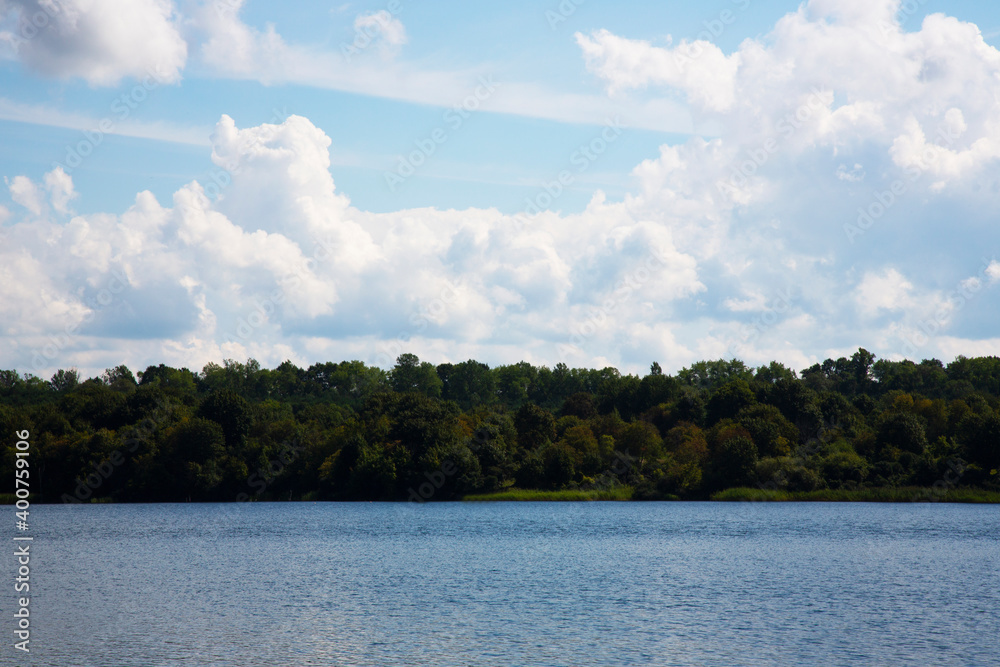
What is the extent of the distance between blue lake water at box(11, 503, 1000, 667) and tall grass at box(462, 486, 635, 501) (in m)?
34.7

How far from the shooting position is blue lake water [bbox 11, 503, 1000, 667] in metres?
31.1

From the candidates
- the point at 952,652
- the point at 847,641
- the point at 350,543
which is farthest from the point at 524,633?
the point at 350,543

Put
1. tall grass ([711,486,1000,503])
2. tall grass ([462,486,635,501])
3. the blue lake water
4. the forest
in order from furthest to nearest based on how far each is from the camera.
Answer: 1. tall grass ([462,486,635,501])
2. the forest
3. tall grass ([711,486,1000,503])
4. the blue lake water

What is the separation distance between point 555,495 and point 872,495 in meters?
40.9

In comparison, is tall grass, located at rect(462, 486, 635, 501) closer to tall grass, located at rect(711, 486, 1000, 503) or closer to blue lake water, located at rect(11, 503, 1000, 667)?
tall grass, located at rect(711, 486, 1000, 503)

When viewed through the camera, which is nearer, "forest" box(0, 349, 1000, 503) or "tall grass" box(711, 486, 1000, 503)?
"tall grass" box(711, 486, 1000, 503)

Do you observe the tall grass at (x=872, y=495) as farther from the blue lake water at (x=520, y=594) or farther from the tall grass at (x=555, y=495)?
the blue lake water at (x=520, y=594)

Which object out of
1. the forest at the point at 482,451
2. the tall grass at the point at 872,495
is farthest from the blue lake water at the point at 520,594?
the forest at the point at 482,451

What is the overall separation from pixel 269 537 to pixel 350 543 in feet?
32.0

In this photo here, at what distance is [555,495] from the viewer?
117812 mm

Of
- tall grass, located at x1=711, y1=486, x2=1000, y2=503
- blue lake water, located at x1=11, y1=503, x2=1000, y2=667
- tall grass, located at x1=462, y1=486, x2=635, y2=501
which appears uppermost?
tall grass, located at x1=711, y1=486, x2=1000, y2=503

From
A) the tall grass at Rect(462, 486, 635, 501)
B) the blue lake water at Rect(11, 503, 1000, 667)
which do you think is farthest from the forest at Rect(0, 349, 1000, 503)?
the blue lake water at Rect(11, 503, 1000, 667)

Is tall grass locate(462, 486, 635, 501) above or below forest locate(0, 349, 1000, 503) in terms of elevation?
below

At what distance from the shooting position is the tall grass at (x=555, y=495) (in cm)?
11775
